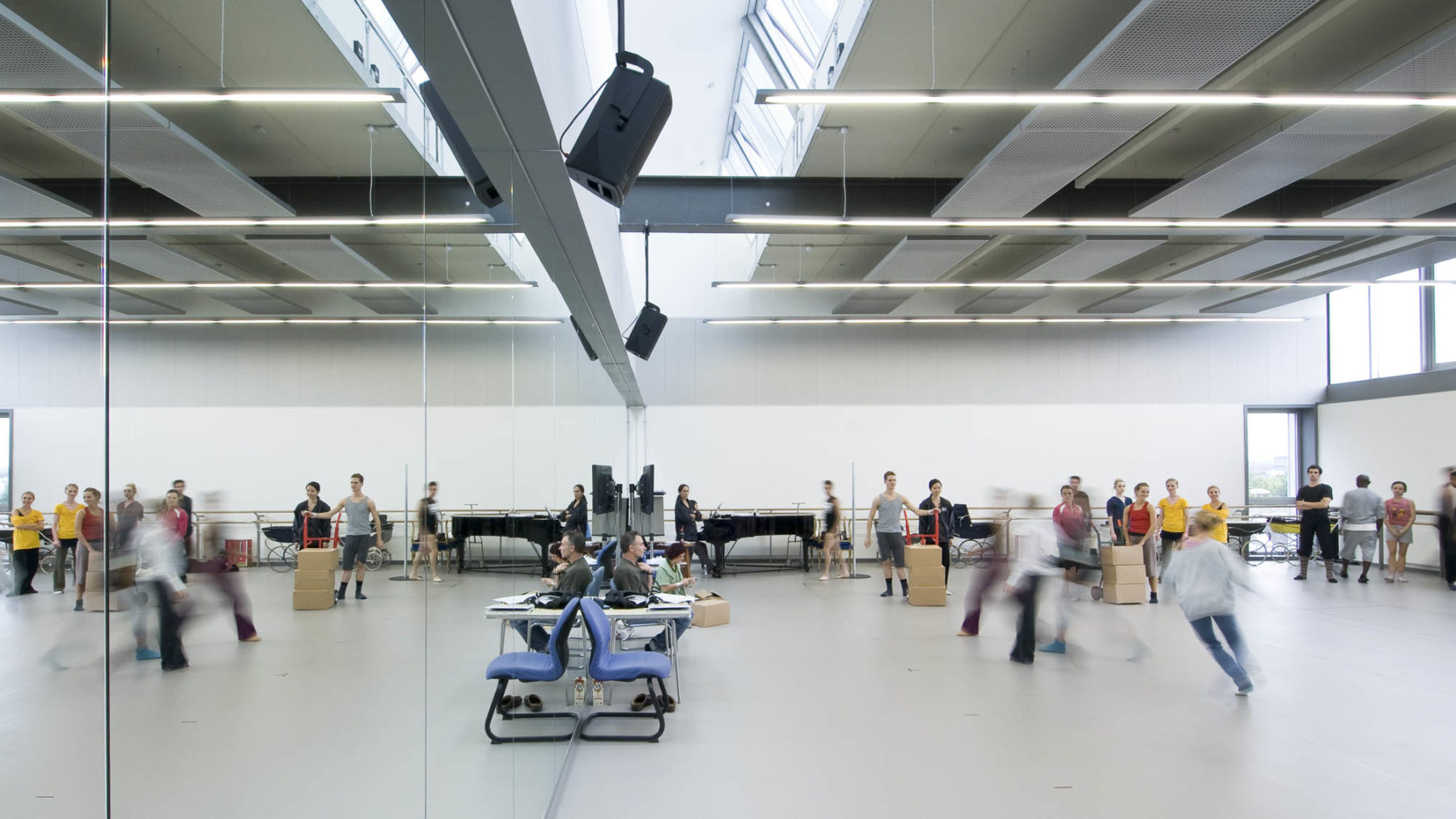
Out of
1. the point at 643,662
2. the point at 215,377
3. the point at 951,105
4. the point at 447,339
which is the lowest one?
the point at 643,662

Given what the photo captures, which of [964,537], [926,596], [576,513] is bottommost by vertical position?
[926,596]

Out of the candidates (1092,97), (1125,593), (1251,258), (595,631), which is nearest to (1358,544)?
(1251,258)

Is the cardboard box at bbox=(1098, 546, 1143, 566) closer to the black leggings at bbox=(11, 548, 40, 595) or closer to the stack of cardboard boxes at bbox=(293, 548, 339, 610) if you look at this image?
the stack of cardboard boxes at bbox=(293, 548, 339, 610)

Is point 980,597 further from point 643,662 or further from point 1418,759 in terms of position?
point 643,662

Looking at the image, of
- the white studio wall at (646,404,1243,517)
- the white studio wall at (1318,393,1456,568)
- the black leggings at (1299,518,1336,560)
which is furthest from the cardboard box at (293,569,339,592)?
the white studio wall at (1318,393,1456,568)

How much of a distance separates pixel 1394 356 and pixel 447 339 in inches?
700

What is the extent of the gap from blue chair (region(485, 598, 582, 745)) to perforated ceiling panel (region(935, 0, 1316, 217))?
4.50 meters

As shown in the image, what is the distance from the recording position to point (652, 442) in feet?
48.6

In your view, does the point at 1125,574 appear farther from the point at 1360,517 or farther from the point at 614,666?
the point at 614,666

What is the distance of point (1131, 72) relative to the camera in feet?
16.9

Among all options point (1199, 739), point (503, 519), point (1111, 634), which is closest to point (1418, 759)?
point (1199, 739)

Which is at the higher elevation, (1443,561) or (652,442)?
(652,442)

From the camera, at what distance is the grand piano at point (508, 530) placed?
2055mm

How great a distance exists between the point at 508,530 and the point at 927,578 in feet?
25.0
